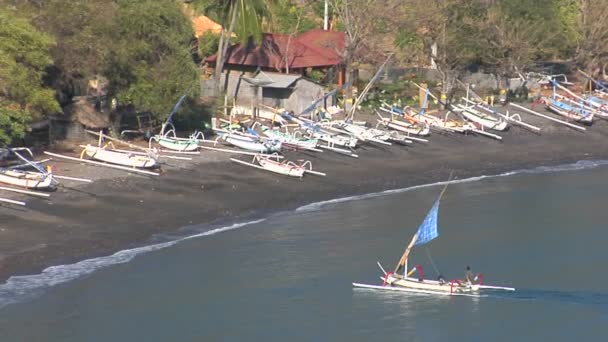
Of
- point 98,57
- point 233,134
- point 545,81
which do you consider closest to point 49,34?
point 98,57

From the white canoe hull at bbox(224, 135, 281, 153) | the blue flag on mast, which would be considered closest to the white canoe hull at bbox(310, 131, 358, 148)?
the white canoe hull at bbox(224, 135, 281, 153)

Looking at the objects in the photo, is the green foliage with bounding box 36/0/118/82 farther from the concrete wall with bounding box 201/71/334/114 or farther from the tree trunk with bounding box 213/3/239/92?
the concrete wall with bounding box 201/71/334/114

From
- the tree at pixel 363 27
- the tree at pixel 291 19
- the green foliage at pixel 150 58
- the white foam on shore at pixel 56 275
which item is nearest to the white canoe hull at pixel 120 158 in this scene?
the green foliage at pixel 150 58

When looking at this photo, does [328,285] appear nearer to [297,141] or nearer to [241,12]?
[297,141]

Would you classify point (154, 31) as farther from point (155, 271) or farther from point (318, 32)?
point (318, 32)

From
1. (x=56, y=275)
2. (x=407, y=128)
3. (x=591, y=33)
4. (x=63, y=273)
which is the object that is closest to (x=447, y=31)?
(x=591, y=33)
